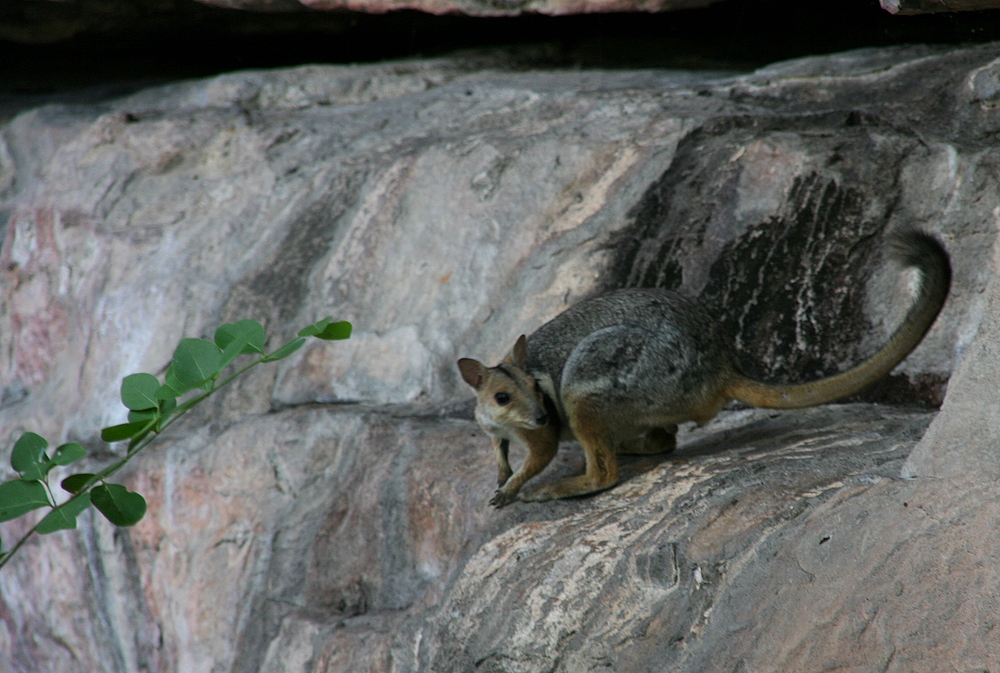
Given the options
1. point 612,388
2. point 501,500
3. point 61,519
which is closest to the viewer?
point 61,519

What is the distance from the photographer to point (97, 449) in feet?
18.3

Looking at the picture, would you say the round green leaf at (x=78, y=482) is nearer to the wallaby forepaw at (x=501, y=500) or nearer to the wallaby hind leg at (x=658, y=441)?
the wallaby forepaw at (x=501, y=500)

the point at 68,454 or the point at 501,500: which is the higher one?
the point at 68,454

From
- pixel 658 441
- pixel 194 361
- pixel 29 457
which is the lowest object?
pixel 658 441

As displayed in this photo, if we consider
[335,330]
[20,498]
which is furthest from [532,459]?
[20,498]

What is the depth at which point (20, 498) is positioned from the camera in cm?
232

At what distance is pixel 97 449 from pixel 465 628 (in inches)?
131

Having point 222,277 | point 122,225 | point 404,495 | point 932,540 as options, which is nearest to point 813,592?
point 932,540

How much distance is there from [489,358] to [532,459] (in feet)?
4.14

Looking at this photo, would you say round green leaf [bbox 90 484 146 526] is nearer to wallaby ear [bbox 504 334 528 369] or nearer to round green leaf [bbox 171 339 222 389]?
round green leaf [bbox 171 339 222 389]

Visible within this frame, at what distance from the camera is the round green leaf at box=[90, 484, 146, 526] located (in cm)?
239

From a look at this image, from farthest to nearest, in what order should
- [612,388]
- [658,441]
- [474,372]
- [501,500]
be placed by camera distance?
[658,441], [474,372], [501,500], [612,388]

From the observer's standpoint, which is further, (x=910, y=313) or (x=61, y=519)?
(x=910, y=313)

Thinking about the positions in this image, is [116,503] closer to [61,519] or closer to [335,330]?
[61,519]
